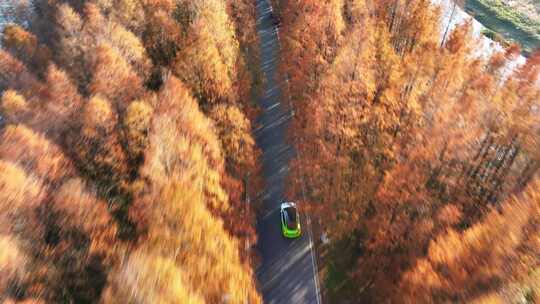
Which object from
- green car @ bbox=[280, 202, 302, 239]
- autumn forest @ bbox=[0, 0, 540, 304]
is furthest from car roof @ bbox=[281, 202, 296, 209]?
autumn forest @ bbox=[0, 0, 540, 304]

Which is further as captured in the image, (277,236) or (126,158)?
(277,236)

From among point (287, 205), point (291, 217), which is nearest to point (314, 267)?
point (291, 217)

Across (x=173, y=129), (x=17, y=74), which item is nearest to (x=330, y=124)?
(x=173, y=129)

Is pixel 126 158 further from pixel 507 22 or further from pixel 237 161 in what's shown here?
pixel 507 22

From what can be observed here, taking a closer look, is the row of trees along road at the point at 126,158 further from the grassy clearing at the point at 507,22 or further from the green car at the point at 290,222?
the grassy clearing at the point at 507,22

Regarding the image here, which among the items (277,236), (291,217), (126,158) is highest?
(126,158)

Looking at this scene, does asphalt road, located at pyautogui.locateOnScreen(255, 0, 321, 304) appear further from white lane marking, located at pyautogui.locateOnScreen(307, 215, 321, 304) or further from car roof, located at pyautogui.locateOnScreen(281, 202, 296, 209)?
car roof, located at pyautogui.locateOnScreen(281, 202, 296, 209)

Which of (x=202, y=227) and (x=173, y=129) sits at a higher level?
(x=173, y=129)

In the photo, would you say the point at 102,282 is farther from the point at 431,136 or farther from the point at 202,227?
the point at 431,136
